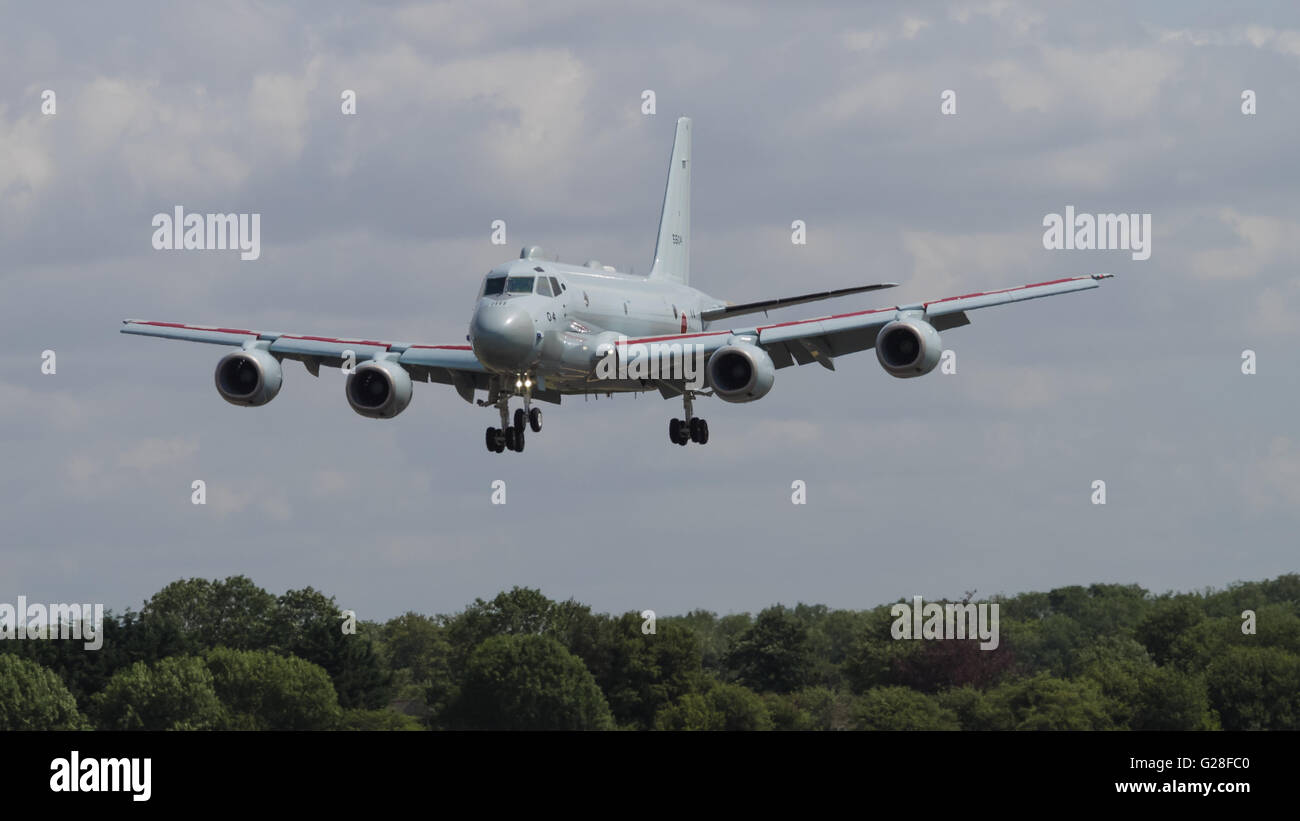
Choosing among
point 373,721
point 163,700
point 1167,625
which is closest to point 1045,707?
point 1167,625

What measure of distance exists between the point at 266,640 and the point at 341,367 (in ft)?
337

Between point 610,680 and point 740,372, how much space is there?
87.6m

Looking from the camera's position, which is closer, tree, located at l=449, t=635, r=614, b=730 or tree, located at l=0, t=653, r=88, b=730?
tree, located at l=449, t=635, r=614, b=730

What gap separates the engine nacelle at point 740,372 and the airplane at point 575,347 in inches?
1.4

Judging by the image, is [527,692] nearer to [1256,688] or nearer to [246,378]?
[1256,688]

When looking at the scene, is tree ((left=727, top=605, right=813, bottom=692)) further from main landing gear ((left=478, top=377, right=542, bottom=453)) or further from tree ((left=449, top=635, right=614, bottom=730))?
main landing gear ((left=478, top=377, right=542, bottom=453))

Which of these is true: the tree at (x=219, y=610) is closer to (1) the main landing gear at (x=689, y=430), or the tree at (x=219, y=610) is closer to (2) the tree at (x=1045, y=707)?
(2) the tree at (x=1045, y=707)

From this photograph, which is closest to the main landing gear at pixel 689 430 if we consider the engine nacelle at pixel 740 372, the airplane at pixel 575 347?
the airplane at pixel 575 347

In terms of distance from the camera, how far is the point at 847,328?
79312 mm

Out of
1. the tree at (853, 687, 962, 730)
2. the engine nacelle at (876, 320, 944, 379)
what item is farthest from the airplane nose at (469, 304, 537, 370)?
the tree at (853, 687, 962, 730)

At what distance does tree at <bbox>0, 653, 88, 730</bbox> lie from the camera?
6176 inches

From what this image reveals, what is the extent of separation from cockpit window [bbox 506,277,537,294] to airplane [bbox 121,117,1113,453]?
0.03m

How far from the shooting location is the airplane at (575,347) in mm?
75875
